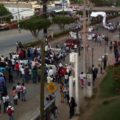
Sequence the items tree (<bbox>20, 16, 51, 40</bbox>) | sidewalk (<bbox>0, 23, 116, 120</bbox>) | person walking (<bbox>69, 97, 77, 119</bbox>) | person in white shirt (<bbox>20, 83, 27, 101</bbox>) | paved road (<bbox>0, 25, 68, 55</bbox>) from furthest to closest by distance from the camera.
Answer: tree (<bbox>20, 16, 51, 40</bbox>) → paved road (<bbox>0, 25, 68, 55</bbox>) → person in white shirt (<bbox>20, 83, 27, 101</bbox>) → person walking (<bbox>69, 97, 77, 119</bbox>) → sidewalk (<bbox>0, 23, 116, 120</bbox>)

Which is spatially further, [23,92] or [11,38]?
[11,38]

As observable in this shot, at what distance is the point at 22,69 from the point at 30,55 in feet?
18.9

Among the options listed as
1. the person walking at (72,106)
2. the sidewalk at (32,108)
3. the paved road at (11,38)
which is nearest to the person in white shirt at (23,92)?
the sidewalk at (32,108)

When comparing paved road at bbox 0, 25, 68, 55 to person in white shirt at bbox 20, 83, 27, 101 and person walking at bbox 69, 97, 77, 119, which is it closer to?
person in white shirt at bbox 20, 83, 27, 101

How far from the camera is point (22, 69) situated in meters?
33.0


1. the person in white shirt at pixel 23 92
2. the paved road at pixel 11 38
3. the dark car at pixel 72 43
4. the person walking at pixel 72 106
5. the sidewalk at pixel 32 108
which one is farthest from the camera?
the paved road at pixel 11 38

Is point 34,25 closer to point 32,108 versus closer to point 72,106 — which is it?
point 32,108

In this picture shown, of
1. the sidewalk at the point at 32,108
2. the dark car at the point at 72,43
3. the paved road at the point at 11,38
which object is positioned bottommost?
the paved road at the point at 11,38

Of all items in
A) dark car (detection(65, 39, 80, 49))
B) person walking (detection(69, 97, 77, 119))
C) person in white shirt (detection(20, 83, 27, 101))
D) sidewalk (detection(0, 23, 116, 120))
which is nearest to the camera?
sidewalk (detection(0, 23, 116, 120))

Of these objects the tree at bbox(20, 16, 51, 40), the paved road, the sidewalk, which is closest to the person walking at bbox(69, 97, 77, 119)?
the sidewalk

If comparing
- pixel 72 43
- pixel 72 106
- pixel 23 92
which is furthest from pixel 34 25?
pixel 72 106

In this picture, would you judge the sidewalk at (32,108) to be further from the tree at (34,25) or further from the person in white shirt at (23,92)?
the tree at (34,25)

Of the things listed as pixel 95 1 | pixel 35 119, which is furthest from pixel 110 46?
pixel 95 1

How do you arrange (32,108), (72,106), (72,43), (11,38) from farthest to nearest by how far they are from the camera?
1. (11,38)
2. (72,43)
3. (32,108)
4. (72,106)
